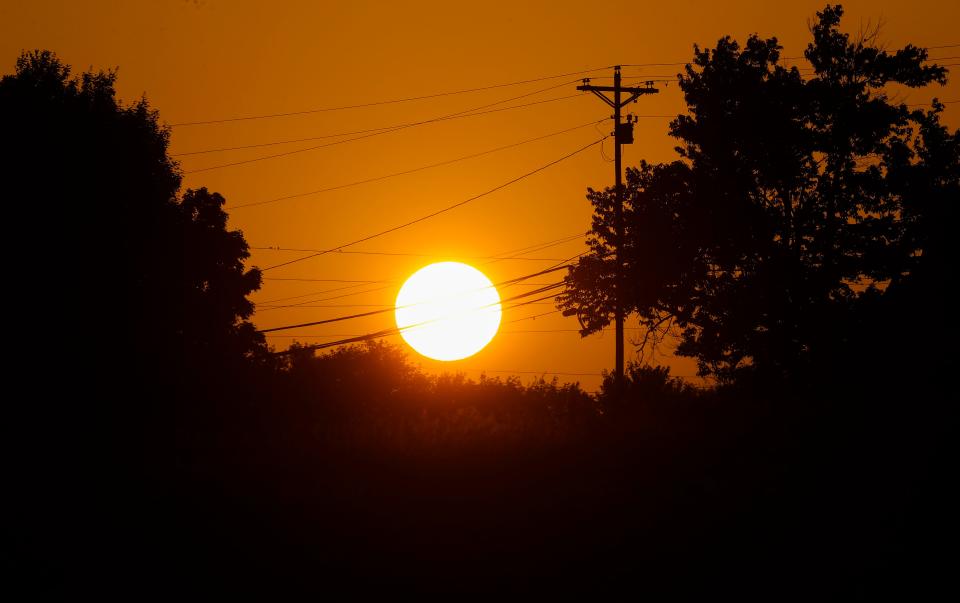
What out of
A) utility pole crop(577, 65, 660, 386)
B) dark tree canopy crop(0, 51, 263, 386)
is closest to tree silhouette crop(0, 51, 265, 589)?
dark tree canopy crop(0, 51, 263, 386)

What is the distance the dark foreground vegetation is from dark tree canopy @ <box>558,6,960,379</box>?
98 mm

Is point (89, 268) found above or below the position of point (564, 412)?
above

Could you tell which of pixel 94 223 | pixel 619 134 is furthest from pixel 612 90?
pixel 94 223

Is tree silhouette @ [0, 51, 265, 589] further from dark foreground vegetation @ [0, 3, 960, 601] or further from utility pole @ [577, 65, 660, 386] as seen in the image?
utility pole @ [577, 65, 660, 386]

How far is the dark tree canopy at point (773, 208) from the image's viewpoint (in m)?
36.6

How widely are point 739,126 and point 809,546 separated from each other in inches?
878

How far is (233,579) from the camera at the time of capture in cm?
1767

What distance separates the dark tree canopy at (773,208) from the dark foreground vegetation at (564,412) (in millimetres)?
98

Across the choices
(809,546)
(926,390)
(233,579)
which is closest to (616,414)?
(926,390)

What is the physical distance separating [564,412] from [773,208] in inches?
547

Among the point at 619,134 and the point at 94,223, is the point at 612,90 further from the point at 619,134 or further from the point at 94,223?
the point at 94,223

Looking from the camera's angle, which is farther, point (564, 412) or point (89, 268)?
point (89, 268)

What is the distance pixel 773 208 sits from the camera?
38.2 meters

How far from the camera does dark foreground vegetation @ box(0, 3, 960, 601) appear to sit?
1823 cm
